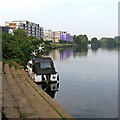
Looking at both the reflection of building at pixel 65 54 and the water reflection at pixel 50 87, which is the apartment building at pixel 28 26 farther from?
the water reflection at pixel 50 87

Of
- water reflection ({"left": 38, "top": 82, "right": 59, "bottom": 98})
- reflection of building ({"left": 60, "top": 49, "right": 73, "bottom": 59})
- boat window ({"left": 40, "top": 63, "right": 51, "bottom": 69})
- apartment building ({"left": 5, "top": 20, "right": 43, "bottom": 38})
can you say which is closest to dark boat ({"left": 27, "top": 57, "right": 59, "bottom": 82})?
boat window ({"left": 40, "top": 63, "right": 51, "bottom": 69})

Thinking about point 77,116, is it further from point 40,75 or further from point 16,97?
point 40,75

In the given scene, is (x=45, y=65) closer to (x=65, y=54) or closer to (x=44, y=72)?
(x=44, y=72)

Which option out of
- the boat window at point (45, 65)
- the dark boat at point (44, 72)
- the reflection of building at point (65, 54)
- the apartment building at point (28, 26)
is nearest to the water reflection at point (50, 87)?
the dark boat at point (44, 72)

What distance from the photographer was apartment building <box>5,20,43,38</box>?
516 ft

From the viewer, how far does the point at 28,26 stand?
16600 centimetres

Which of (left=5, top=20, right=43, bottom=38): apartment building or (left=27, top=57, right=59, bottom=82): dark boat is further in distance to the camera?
(left=5, top=20, right=43, bottom=38): apartment building

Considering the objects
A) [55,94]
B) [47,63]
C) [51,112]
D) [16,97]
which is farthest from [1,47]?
[51,112]

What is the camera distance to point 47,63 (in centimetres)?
2414

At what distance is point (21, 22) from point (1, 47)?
135 metres

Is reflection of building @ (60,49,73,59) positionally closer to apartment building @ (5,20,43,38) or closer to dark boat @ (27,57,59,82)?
dark boat @ (27,57,59,82)

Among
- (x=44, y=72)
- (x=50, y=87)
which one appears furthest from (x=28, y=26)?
(x=50, y=87)

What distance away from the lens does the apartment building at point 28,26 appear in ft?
516

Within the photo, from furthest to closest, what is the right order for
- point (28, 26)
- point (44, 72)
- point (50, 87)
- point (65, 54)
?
point (28, 26) < point (65, 54) < point (44, 72) < point (50, 87)
